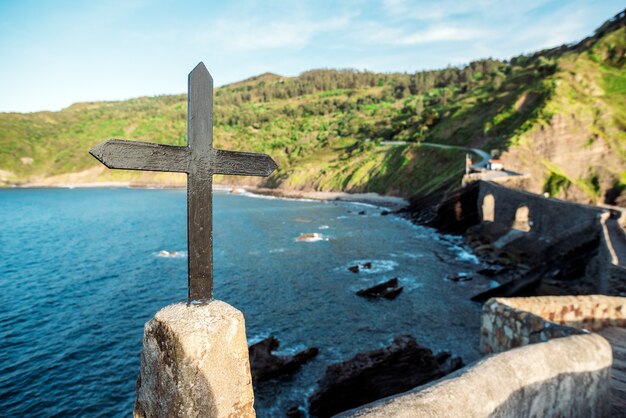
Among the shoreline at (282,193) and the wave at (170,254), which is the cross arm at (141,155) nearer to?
the wave at (170,254)

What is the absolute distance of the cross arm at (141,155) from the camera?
3.27 m

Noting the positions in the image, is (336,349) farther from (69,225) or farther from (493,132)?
(69,225)

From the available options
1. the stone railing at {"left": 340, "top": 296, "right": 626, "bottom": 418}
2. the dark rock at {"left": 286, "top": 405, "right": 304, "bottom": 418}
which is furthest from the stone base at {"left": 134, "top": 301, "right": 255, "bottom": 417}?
the dark rock at {"left": 286, "top": 405, "right": 304, "bottom": 418}

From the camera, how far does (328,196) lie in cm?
9138

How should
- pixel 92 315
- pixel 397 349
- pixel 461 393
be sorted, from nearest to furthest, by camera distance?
pixel 461 393, pixel 397 349, pixel 92 315

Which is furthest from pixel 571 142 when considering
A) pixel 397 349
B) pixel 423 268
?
pixel 397 349

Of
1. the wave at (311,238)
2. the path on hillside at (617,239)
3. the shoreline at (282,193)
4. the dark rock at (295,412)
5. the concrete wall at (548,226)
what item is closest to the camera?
the dark rock at (295,412)

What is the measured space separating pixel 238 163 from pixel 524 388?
5.17m

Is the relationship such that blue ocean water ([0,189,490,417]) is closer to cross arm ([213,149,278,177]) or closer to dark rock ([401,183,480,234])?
dark rock ([401,183,480,234])

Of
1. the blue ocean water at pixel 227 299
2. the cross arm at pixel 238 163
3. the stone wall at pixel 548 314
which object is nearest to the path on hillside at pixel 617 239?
the stone wall at pixel 548 314

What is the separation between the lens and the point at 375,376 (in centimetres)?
1574

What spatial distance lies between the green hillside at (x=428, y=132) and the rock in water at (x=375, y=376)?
36843 millimetres

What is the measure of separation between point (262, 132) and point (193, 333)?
160981 millimetres

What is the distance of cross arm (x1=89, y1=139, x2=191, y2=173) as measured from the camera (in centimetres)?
327
